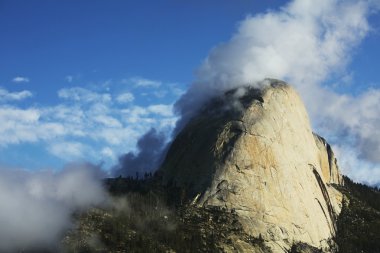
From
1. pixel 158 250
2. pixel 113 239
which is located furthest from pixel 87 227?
pixel 158 250

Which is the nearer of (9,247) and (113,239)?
(113,239)

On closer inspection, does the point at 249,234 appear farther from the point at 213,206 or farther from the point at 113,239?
the point at 113,239

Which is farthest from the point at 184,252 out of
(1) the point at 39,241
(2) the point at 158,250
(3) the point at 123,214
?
(1) the point at 39,241

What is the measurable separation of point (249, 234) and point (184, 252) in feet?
88.4

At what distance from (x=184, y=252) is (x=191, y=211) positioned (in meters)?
23.8

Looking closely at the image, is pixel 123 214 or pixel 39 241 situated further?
pixel 123 214

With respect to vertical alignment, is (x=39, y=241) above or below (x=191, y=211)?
below

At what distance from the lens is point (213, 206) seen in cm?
19950

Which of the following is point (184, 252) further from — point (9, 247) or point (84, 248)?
point (9, 247)

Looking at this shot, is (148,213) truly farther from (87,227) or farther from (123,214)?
(87,227)

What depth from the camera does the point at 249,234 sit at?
192 m

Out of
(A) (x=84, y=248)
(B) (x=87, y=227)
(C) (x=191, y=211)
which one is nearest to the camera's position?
(A) (x=84, y=248)

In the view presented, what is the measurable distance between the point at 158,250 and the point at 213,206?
3163 cm

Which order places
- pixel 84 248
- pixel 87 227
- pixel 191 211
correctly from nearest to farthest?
pixel 84 248 < pixel 87 227 < pixel 191 211
